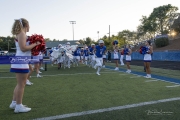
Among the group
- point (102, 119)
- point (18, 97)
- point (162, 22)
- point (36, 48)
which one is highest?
point (162, 22)

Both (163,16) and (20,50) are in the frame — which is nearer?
(20,50)

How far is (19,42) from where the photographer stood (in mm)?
3582

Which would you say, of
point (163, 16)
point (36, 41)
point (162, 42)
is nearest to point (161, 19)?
point (163, 16)

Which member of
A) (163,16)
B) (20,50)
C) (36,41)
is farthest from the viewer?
(163,16)

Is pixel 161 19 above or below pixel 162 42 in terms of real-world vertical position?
above

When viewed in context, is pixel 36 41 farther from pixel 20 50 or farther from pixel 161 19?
pixel 161 19

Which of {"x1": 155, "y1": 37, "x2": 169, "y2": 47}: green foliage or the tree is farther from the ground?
the tree

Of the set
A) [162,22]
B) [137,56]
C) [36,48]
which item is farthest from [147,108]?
[162,22]

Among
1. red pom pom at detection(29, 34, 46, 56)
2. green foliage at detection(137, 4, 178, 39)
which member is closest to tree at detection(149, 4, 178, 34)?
green foliage at detection(137, 4, 178, 39)

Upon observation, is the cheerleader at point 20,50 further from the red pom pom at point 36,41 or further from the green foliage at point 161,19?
the green foliage at point 161,19

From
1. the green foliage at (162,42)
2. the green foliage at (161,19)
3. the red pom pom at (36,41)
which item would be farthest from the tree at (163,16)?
the red pom pom at (36,41)

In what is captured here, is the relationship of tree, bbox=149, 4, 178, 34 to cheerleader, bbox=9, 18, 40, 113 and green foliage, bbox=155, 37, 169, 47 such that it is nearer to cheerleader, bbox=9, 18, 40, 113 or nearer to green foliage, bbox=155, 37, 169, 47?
green foliage, bbox=155, 37, 169, 47

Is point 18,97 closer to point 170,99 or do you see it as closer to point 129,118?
point 129,118

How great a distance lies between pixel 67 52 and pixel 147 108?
37.0 ft
